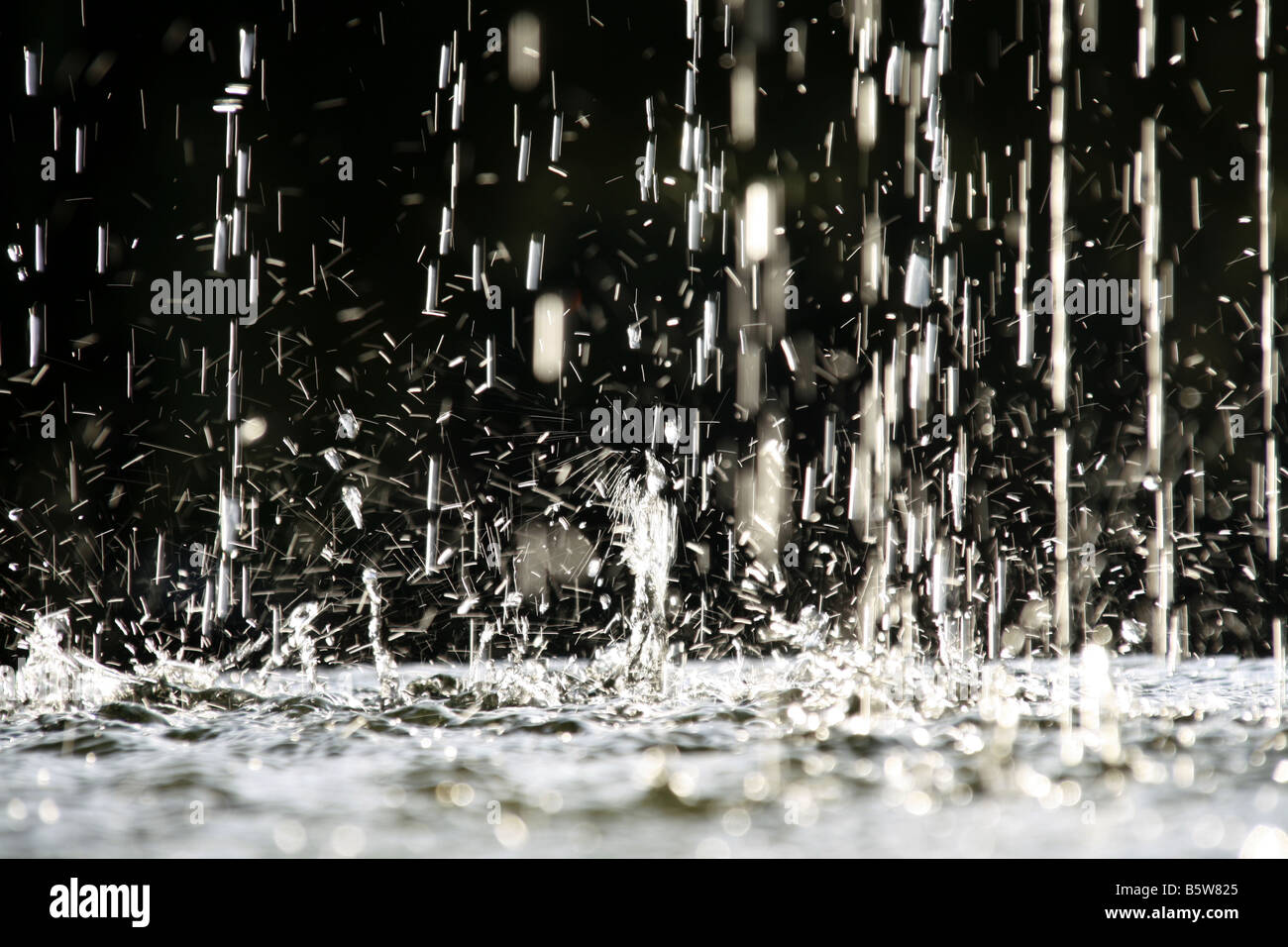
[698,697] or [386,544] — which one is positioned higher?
[386,544]

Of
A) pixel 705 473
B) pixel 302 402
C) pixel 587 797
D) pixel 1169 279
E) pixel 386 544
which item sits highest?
pixel 1169 279

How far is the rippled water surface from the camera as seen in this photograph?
140 inches

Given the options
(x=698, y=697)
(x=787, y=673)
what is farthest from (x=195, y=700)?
(x=787, y=673)

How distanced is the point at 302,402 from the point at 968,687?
6137 millimetres

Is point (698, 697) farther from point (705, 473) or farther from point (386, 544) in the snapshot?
point (386, 544)

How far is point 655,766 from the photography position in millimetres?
4445

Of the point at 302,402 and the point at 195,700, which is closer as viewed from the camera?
the point at 195,700

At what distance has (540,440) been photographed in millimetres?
9648

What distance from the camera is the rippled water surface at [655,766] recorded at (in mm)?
3561

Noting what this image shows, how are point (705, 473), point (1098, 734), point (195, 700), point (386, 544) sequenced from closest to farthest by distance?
point (1098, 734), point (195, 700), point (705, 473), point (386, 544)

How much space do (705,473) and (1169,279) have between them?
13.9 feet

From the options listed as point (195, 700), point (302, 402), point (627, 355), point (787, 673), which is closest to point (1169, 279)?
point (627, 355)

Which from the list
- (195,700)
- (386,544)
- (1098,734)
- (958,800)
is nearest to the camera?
(958,800)

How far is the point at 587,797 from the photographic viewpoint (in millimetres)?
4039
